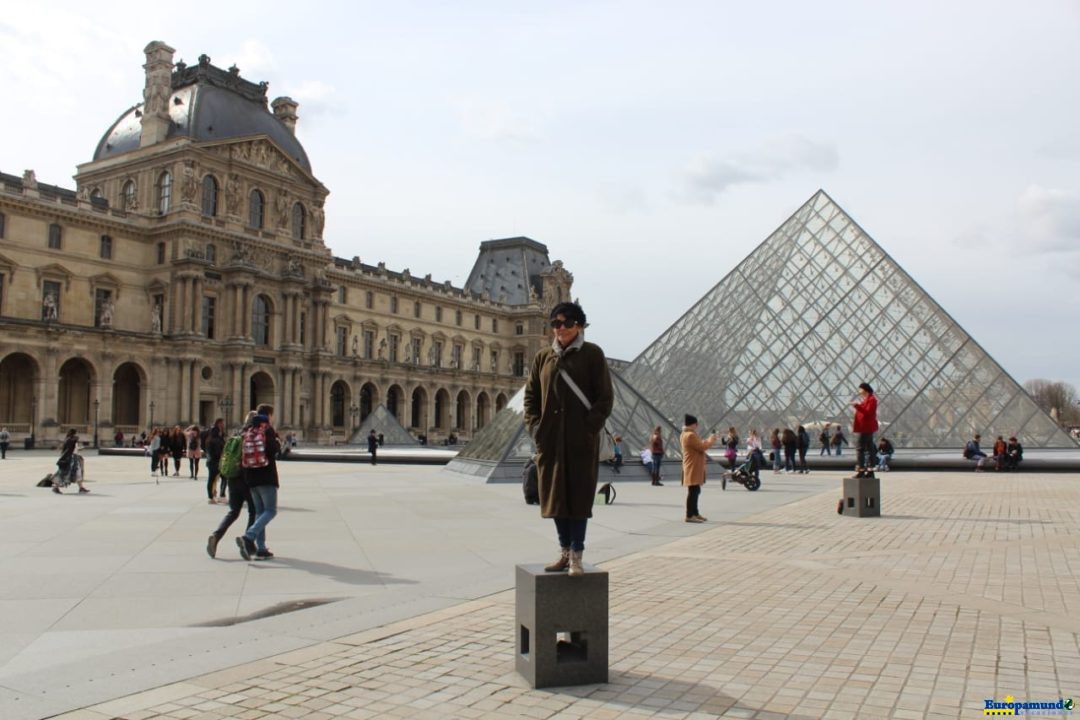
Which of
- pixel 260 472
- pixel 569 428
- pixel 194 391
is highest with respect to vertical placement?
pixel 194 391

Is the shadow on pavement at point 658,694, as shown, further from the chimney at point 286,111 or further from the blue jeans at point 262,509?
the chimney at point 286,111

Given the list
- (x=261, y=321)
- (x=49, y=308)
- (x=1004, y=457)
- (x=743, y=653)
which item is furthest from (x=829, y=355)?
(x=49, y=308)

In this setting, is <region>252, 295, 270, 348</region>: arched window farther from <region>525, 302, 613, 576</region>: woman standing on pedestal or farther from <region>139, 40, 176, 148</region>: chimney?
<region>525, 302, 613, 576</region>: woman standing on pedestal

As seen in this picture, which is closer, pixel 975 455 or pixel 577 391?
pixel 577 391

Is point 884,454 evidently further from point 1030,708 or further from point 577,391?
point 577,391

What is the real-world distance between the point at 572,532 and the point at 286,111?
66.6 metres

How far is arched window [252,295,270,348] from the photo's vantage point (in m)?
57.1

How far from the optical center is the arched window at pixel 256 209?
56.9 meters

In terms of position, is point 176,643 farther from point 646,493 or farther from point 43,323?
point 43,323

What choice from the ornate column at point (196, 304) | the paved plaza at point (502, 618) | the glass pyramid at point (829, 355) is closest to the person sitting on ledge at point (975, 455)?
the glass pyramid at point (829, 355)

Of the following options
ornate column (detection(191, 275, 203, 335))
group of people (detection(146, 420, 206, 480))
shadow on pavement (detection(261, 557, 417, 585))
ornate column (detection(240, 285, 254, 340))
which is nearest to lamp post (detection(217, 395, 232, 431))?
ornate column (detection(240, 285, 254, 340))

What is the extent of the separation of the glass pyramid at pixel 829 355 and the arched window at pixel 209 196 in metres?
31.3

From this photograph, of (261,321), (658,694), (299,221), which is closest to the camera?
(658,694)

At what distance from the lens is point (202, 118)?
54.7 metres
